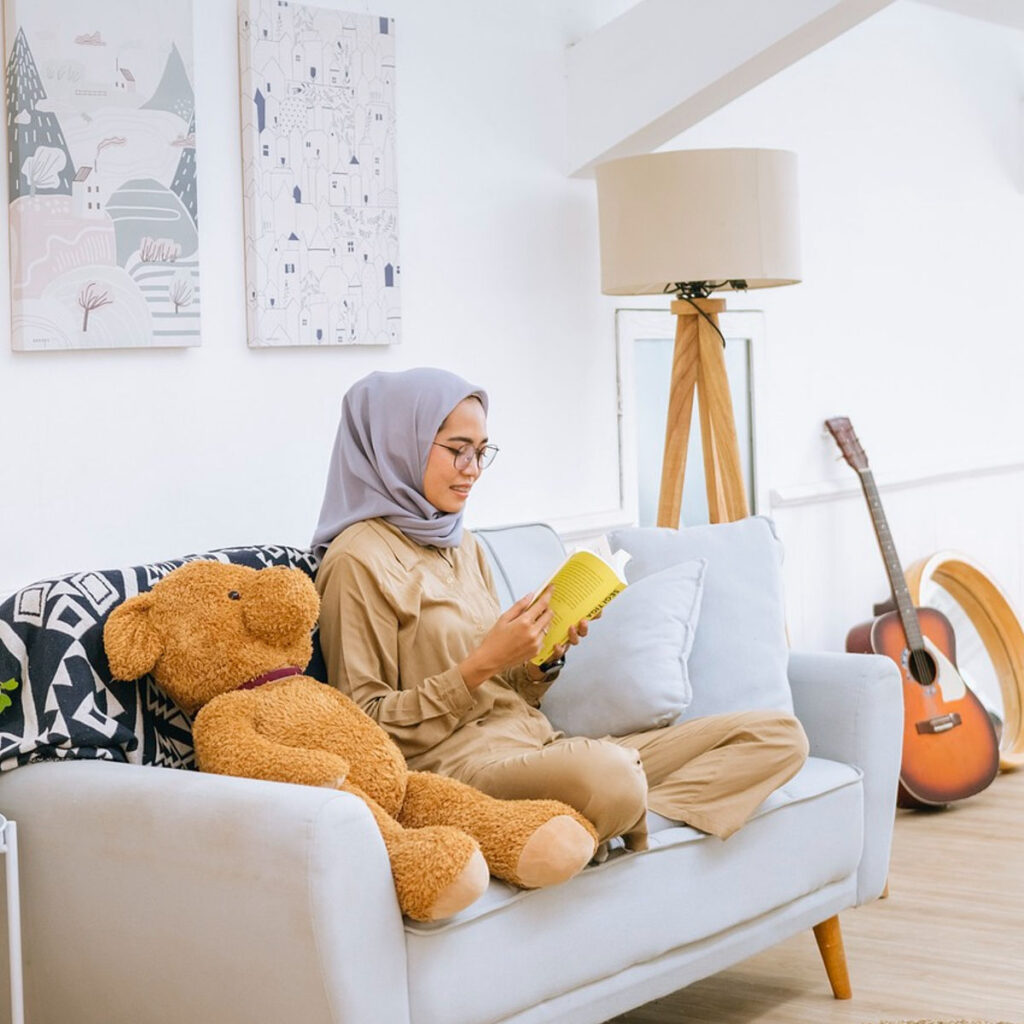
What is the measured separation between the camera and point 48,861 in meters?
2.30

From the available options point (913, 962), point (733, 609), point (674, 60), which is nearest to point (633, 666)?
point (733, 609)

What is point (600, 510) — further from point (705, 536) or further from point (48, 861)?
point (48, 861)

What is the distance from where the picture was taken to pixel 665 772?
9.01 ft

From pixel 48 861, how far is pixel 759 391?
9.12 ft

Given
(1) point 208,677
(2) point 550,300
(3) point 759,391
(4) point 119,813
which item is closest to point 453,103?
(2) point 550,300

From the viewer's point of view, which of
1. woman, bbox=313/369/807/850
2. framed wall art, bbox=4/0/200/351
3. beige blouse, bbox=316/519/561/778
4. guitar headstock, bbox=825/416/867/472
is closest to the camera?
woman, bbox=313/369/807/850

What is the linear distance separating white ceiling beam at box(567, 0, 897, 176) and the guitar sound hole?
1637 millimetres

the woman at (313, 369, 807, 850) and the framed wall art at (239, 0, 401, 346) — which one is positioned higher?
the framed wall art at (239, 0, 401, 346)

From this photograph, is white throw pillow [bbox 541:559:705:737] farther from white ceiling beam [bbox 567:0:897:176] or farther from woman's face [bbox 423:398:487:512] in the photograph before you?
white ceiling beam [bbox 567:0:897:176]

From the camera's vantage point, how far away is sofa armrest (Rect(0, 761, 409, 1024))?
6.55 feet

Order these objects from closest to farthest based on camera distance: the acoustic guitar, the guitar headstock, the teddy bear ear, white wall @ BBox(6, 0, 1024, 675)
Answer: the teddy bear ear < white wall @ BBox(6, 0, 1024, 675) < the acoustic guitar < the guitar headstock

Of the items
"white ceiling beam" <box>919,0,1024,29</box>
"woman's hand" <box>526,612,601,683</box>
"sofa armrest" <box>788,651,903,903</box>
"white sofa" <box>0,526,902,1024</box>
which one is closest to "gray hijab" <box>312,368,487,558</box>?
"woman's hand" <box>526,612,601,683</box>

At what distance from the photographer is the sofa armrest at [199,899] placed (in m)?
2.00

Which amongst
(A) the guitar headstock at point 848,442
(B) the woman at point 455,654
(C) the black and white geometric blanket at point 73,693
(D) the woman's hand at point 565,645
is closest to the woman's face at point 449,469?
(B) the woman at point 455,654
